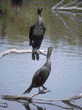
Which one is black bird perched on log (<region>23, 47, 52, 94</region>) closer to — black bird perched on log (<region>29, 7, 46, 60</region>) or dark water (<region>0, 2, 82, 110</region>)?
black bird perched on log (<region>29, 7, 46, 60</region>)

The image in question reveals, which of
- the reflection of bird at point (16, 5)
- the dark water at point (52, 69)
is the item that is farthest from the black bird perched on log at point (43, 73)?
the reflection of bird at point (16, 5)

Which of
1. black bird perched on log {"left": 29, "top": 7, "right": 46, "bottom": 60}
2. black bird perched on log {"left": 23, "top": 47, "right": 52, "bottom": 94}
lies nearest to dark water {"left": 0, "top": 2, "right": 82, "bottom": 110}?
black bird perched on log {"left": 23, "top": 47, "right": 52, "bottom": 94}

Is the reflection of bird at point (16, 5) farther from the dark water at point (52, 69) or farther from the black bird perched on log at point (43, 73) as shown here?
the black bird perched on log at point (43, 73)

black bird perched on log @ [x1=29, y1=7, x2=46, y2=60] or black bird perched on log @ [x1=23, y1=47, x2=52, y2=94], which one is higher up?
black bird perched on log @ [x1=29, y1=7, x2=46, y2=60]

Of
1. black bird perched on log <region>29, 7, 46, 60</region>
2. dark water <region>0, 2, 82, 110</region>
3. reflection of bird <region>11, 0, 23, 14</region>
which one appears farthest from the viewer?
reflection of bird <region>11, 0, 23, 14</region>

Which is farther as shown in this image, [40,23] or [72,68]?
[72,68]

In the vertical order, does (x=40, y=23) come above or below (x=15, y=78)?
above

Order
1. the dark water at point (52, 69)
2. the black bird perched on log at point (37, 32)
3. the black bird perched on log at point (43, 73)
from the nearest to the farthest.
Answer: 1. the black bird perched on log at point (43, 73)
2. the black bird perched on log at point (37, 32)
3. the dark water at point (52, 69)

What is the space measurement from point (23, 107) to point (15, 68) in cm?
350

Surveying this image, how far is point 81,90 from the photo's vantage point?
7.56m

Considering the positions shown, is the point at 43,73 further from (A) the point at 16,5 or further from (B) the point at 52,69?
(A) the point at 16,5

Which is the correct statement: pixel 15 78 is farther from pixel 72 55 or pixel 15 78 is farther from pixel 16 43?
pixel 16 43

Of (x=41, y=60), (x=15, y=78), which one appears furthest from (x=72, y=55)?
(x=15, y=78)

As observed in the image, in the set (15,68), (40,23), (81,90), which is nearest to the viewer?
(40,23)
